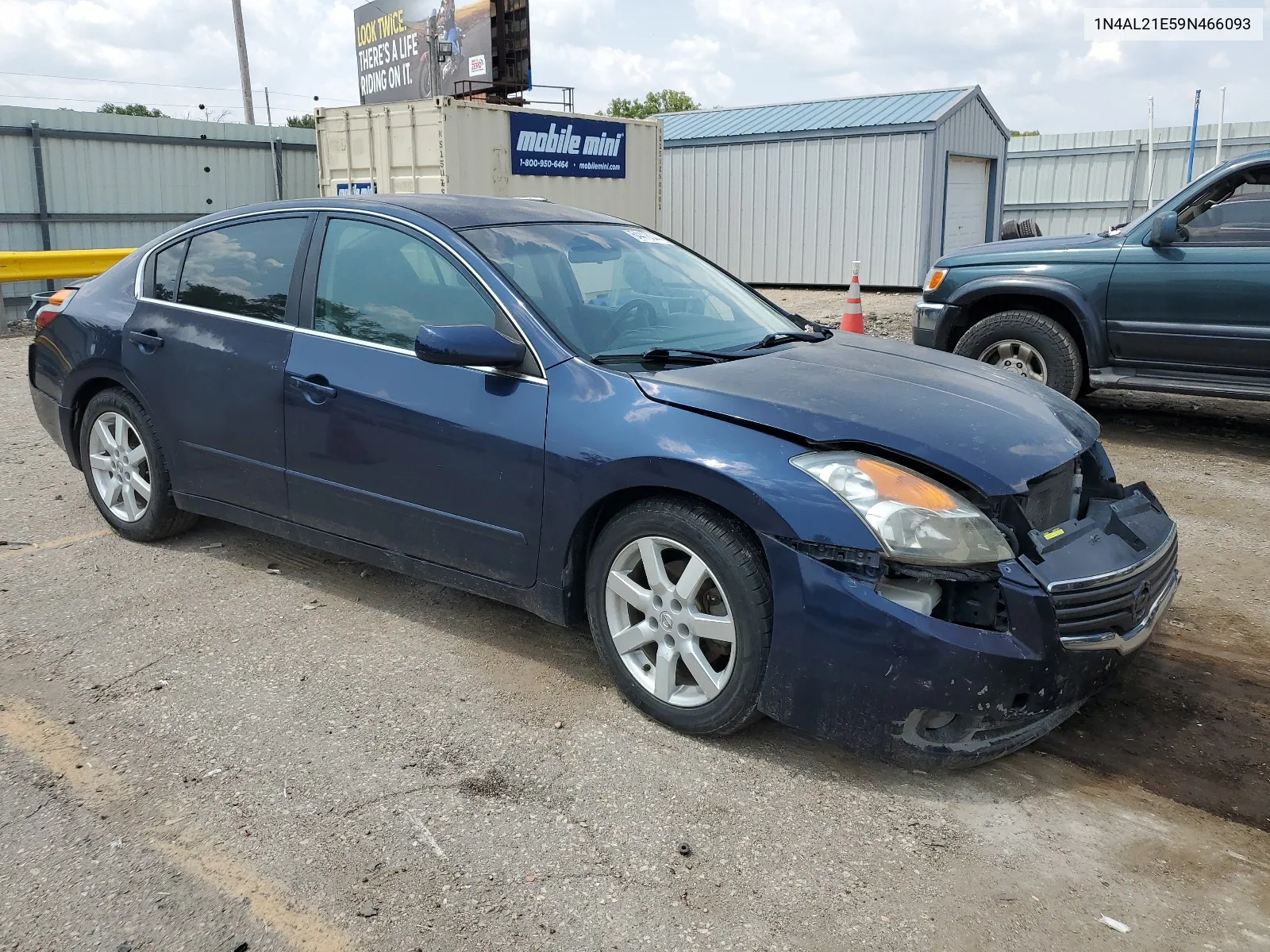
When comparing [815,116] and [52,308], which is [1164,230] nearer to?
[52,308]

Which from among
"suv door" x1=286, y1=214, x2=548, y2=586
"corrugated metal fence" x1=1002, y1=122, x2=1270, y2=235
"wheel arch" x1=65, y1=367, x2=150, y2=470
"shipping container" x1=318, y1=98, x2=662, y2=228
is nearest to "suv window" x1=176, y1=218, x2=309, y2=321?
"suv door" x1=286, y1=214, x2=548, y2=586

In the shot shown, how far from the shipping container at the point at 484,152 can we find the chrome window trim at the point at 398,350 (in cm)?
990

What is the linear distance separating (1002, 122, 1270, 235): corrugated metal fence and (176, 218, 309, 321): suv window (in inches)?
779

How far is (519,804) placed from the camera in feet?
9.61

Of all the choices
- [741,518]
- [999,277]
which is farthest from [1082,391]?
[741,518]

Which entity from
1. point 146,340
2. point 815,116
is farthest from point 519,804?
point 815,116

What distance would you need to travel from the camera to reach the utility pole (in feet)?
89.0

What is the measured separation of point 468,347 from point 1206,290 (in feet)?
17.9

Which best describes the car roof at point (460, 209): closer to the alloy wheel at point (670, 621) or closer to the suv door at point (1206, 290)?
the alloy wheel at point (670, 621)

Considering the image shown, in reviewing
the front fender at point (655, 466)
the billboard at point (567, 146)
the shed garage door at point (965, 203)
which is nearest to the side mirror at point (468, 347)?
the front fender at point (655, 466)

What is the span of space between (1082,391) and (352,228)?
5600 mm

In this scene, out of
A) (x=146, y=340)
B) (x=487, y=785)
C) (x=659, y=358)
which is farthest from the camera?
(x=146, y=340)

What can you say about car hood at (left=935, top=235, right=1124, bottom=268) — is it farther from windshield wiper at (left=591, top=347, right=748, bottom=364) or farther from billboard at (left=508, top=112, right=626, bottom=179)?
billboard at (left=508, top=112, right=626, bottom=179)

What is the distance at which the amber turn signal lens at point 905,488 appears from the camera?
2.91m
